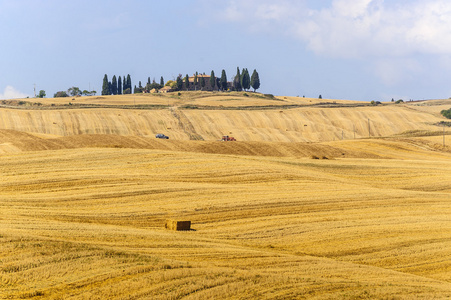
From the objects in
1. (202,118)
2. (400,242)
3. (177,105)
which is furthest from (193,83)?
(400,242)

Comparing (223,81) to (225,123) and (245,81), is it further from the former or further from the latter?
(225,123)

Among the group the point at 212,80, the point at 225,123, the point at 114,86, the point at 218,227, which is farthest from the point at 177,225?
the point at 114,86

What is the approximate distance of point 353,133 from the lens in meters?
111

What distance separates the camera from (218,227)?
32.4 metres

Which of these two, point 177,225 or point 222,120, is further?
point 222,120

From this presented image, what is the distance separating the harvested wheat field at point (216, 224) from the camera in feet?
65.3

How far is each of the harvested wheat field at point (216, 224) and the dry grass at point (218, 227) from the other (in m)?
0.07

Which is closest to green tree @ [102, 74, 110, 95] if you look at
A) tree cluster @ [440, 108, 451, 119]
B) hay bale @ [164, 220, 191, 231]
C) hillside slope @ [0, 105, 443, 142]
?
hillside slope @ [0, 105, 443, 142]

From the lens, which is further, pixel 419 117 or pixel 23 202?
pixel 419 117

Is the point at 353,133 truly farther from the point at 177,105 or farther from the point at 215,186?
the point at 215,186

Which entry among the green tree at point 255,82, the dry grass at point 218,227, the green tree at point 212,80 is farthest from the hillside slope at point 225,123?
the green tree at point 255,82

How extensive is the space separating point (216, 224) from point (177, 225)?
2.97 meters

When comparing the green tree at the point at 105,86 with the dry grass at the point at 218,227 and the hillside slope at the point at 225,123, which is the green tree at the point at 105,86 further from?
the dry grass at the point at 218,227

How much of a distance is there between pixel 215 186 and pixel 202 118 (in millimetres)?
70782
